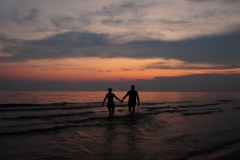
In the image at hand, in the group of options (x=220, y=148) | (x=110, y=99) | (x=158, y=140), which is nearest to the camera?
(x=220, y=148)

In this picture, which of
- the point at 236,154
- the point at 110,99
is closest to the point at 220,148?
the point at 236,154

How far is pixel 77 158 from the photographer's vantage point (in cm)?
663

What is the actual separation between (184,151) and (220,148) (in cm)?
149

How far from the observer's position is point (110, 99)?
52.5 ft

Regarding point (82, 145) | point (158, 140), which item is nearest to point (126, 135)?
point (158, 140)

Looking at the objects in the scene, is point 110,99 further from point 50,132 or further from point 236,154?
point 236,154

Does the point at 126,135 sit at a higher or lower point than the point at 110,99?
lower

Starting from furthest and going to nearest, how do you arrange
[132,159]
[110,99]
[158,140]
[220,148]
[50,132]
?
[110,99] < [50,132] < [158,140] < [220,148] < [132,159]

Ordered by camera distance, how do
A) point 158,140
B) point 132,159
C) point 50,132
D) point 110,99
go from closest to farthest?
point 132,159, point 158,140, point 50,132, point 110,99

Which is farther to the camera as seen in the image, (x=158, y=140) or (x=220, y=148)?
(x=158, y=140)

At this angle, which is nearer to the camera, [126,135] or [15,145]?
[15,145]

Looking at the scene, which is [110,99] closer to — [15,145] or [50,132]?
[50,132]

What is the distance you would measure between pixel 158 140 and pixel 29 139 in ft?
16.6

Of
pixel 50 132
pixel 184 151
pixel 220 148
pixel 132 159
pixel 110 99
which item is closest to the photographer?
pixel 132 159
